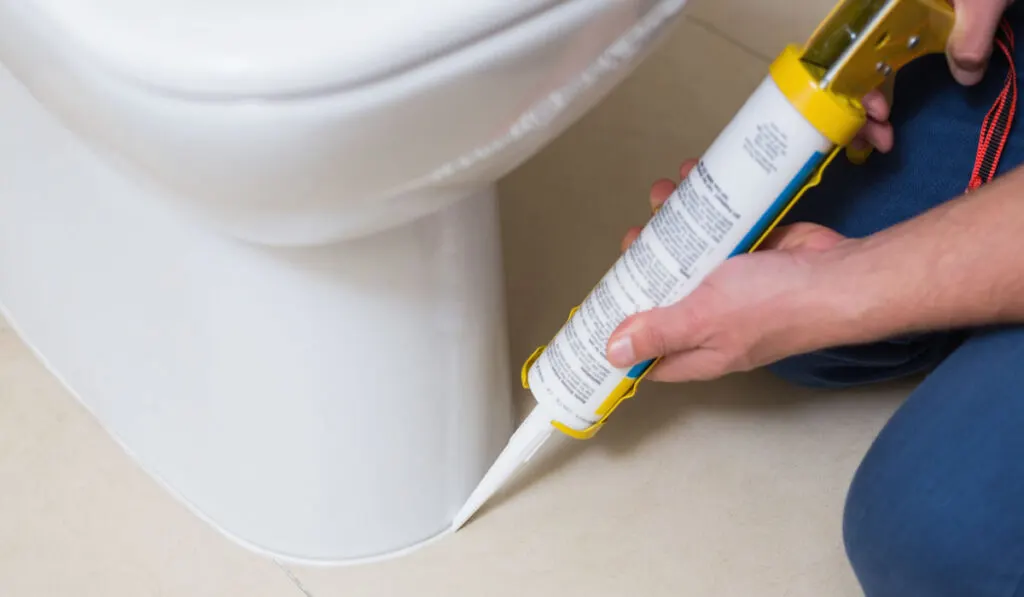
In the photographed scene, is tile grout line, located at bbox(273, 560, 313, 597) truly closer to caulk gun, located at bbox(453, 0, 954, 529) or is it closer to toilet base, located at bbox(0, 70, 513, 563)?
toilet base, located at bbox(0, 70, 513, 563)

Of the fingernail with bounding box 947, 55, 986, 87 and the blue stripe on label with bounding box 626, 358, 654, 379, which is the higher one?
the fingernail with bounding box 947, 55, 986, 87

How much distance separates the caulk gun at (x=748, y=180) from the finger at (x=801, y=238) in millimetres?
75

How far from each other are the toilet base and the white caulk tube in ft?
0.20

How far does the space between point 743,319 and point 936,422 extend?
0.36 feet

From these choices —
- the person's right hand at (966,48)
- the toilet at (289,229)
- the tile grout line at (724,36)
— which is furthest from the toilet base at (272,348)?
the tile grout line at (724,36)

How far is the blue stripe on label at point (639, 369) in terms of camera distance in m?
0.49

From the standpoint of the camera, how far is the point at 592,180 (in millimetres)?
833

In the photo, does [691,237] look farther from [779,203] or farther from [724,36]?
[724,36]

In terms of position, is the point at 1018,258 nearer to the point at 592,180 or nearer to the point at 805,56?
the point at 805,56

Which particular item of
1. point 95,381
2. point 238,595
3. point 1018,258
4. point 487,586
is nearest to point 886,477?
point 1018,258

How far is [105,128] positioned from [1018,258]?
0.36 meters

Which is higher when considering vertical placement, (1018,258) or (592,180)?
(1018,258)

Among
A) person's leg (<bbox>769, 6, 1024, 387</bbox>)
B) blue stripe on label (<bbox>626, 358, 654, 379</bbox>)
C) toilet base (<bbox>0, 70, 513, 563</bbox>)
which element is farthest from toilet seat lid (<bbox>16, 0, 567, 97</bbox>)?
person's leg (<bbox>769, 6, 1024, 387</bbox>)

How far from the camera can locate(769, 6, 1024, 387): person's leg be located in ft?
1.90
